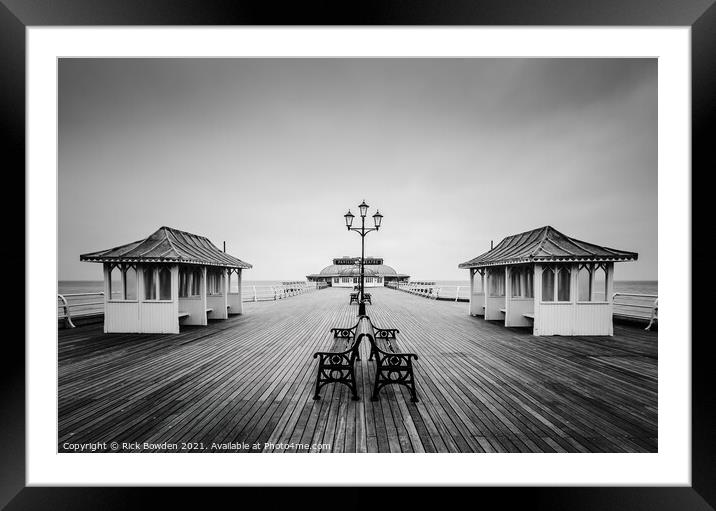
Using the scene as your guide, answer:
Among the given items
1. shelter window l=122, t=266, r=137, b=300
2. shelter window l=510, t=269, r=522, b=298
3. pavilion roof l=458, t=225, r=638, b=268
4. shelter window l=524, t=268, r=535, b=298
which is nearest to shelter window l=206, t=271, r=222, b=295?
shelter window l=122, t=266, r=137, b=300

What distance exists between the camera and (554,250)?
6844 mm

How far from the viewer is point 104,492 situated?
2.09m

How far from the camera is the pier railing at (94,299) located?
767 centimetres

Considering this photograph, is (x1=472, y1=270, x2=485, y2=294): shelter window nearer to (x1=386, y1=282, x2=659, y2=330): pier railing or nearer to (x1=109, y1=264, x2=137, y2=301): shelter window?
(x1=386, y1=282, x2=659, y2=330): pier railing

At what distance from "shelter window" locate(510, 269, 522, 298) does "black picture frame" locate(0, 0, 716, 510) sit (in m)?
6.80

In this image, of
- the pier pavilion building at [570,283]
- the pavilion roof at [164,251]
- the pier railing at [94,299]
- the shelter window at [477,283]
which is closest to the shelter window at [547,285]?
the pier pavilion building at [570,283]

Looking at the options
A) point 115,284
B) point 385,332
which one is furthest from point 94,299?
point 385,332

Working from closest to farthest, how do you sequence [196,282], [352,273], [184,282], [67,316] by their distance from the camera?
[67,316] < [184,282] < [196,282] < [352,273]

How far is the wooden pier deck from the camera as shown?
2.47m

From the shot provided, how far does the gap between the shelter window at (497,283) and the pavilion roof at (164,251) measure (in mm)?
9640

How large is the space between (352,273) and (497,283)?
31122 mm
